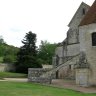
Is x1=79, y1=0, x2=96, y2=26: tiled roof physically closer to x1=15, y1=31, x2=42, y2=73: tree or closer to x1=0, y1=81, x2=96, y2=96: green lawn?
x1=0, y1=81, x2=96, y2=96: green lawn

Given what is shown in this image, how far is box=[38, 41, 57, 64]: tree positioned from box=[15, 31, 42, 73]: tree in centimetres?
2485

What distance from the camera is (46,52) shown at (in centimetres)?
9788

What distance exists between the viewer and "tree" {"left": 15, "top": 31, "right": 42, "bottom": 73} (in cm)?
5625

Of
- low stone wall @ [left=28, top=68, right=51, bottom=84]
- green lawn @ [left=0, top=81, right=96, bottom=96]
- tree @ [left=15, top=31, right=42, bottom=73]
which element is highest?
tree @ [left=15, top=31, right=42, bottom=73]

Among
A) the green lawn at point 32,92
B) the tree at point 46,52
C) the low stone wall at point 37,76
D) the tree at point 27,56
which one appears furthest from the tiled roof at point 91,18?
the tree at point 46,52

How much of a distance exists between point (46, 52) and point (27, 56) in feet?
132

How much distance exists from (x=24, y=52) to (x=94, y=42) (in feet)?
109

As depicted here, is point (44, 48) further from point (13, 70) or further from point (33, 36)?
point (13, 70)

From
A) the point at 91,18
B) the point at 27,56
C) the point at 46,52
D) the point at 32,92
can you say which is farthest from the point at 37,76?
the point at 46,52

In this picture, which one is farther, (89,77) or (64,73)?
(64,73)

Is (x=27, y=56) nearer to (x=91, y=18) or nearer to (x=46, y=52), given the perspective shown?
(x=91, y=18)

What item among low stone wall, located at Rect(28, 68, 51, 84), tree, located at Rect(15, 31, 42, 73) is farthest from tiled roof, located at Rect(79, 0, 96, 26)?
tree, located at Rect(15, 31, 42, 73)

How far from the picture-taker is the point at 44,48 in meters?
102

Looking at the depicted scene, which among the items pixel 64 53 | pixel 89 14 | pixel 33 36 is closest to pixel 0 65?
pixel 33 36
